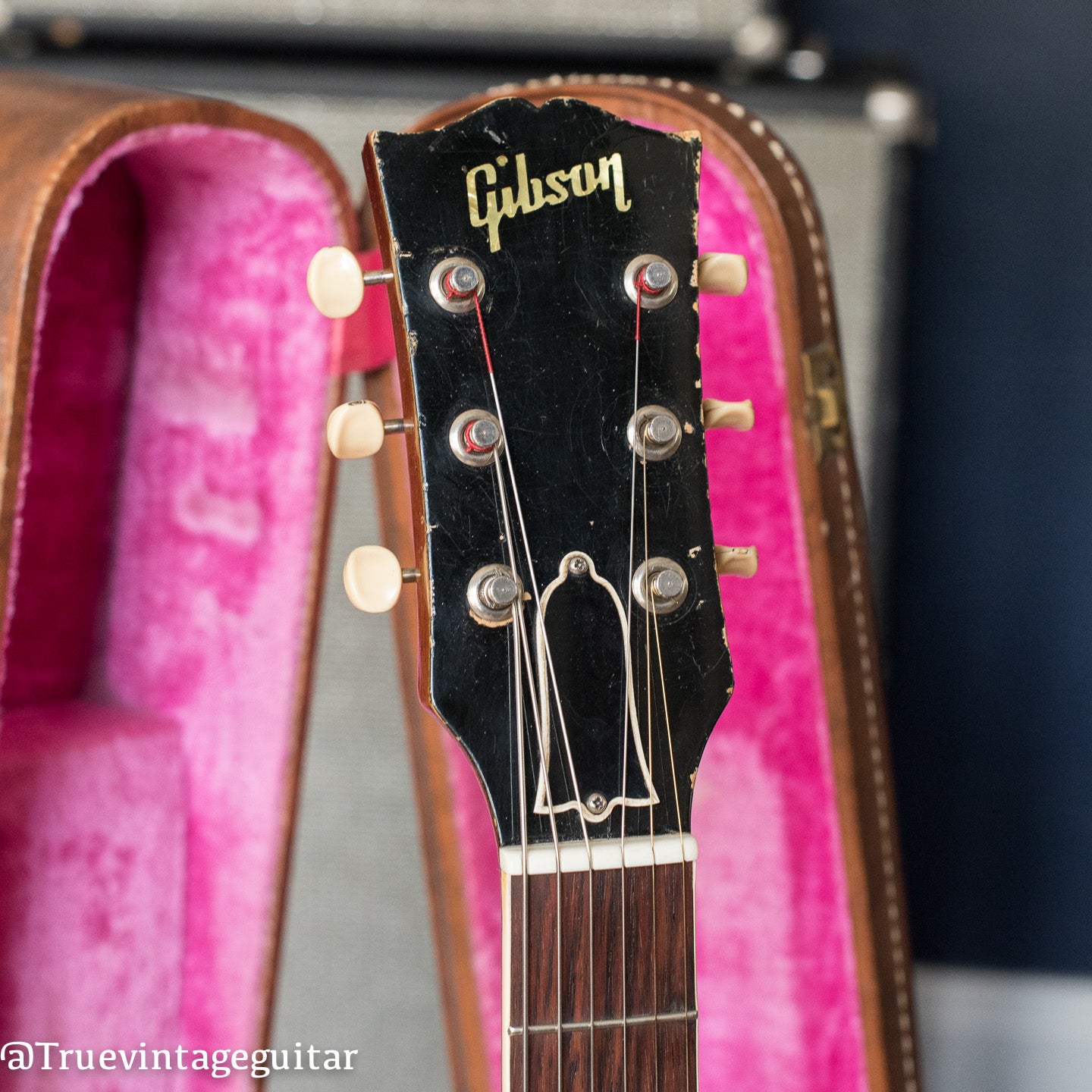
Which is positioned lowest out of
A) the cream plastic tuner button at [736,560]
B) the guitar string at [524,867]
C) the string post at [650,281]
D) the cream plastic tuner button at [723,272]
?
the guitar string at [524,867]

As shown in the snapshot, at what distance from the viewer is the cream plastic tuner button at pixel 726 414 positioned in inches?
20.1

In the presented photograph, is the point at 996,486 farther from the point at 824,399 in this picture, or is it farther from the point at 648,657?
the point at 648,657

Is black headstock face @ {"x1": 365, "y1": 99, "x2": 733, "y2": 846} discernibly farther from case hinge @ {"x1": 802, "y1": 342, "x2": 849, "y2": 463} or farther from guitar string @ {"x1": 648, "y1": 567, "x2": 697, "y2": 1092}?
case hinge @ {"x1": 802, "y1": 342, "x2": 849, "y2": 463}

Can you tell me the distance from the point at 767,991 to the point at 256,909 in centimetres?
33

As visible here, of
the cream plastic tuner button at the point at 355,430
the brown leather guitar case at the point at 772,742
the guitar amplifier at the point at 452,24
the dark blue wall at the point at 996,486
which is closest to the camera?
the cream plastic tuner button at the point at 355,430

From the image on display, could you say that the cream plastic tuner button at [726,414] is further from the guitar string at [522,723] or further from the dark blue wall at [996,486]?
the dark blue wall at [996,486]

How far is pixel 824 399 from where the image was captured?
593 millimetres

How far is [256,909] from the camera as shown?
0.64 metres

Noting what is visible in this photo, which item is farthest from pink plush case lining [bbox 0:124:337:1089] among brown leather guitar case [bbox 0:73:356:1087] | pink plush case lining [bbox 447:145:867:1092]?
pink plush case lining [bbox 447:145:867:1092]

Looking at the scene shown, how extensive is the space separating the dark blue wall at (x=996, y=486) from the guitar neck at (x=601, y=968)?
2.29ft

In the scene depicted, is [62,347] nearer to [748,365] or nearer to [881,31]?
[748,365]

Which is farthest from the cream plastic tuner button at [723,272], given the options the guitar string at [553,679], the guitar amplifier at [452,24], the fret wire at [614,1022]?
the guitar amplifier at [452,24]

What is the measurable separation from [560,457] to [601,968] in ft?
0.82

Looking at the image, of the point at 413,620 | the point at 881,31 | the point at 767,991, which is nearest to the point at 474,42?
the point at 881,31
